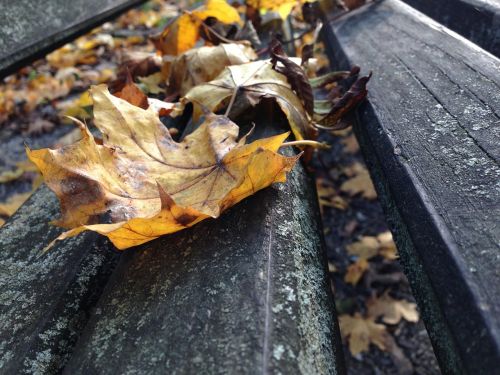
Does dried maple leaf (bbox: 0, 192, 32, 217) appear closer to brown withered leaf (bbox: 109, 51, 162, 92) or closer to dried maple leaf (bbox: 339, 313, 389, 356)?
brown withered leaf (bbox: 109, 51, 162, 92)

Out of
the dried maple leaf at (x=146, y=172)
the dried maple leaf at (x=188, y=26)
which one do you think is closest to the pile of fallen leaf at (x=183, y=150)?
the dried maple leaf at (x=146, y=172)

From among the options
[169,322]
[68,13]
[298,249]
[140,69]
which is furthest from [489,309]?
[68,13]

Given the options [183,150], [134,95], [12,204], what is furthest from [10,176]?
[183,150]

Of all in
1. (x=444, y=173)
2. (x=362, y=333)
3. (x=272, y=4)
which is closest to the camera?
(x=444, y=173)

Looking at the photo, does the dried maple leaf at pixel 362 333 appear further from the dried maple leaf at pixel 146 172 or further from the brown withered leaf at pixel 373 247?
the dried maple leaf at pixel 146 172

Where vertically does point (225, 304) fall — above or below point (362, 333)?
above

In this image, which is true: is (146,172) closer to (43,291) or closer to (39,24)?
(43,291)

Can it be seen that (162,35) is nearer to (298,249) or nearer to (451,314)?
(298,249)

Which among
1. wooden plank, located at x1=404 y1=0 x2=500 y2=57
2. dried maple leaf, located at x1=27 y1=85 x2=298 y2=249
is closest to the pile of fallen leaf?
dried maple leaf, located at x1=27 y1=85 x2=298 y2=249
